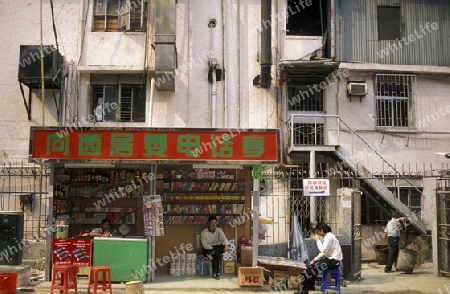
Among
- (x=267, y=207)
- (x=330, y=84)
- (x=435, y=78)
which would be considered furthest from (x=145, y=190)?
(x=435, y=78)

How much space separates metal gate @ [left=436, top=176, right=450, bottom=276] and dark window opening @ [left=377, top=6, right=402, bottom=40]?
6937 mm

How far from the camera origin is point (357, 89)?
17.2 m

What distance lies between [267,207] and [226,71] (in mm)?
4904

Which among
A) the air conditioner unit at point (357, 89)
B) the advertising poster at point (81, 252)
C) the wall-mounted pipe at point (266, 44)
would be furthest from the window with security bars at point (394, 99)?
the advertising poster at point (81, 252)

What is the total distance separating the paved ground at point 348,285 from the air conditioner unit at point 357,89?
6.31m

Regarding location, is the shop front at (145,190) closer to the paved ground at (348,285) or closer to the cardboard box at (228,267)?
the cardboard box at (228,267)

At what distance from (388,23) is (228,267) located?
1123 cm

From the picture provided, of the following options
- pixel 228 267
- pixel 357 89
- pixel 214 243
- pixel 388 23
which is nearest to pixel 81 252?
pixel 214 243

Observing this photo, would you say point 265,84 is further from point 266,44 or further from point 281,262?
point 281,262

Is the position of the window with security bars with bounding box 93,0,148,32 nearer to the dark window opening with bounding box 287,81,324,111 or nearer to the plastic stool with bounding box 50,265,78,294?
the dark window opening with bounding box 287,81,324,111

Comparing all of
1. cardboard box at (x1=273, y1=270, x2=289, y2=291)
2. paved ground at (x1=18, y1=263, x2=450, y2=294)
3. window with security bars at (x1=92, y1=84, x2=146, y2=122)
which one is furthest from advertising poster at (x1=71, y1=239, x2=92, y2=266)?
window with security bars at (x1=92, y1=84, x2=146, y2=122)

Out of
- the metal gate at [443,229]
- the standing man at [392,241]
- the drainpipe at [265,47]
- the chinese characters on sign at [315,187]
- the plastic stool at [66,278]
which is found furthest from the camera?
the drainpipe at [265,47]

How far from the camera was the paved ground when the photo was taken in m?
10.8

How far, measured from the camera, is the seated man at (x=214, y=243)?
38.8ft
